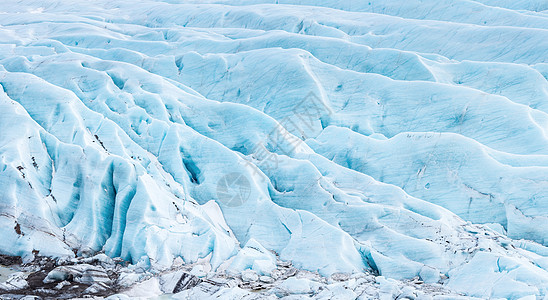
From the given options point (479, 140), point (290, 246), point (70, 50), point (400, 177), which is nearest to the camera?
point (290, 246)

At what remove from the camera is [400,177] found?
11.9m

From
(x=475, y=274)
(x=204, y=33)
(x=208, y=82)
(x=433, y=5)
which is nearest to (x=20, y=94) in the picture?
(x=208, y=82)

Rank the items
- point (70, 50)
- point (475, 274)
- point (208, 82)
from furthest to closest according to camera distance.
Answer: point (70, 50) → point (208, 82) → point (475, 274)

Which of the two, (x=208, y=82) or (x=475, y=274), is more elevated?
(x=208, y=82)

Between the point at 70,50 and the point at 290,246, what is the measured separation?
11606 mm

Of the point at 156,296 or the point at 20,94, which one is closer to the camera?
the point at 156,296

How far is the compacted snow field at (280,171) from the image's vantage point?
29.6 ft

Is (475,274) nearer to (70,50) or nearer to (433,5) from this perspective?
(70,50)

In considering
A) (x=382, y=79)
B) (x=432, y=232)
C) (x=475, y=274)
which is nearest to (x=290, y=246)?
(x=432, y=232)

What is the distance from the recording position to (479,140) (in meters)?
12.8

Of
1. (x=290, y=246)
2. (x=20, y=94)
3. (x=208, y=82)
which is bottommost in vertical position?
(x=290, y=246)

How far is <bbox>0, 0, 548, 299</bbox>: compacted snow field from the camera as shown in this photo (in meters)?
9.02

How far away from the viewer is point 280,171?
11.7 m

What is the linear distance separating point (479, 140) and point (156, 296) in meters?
8.36
